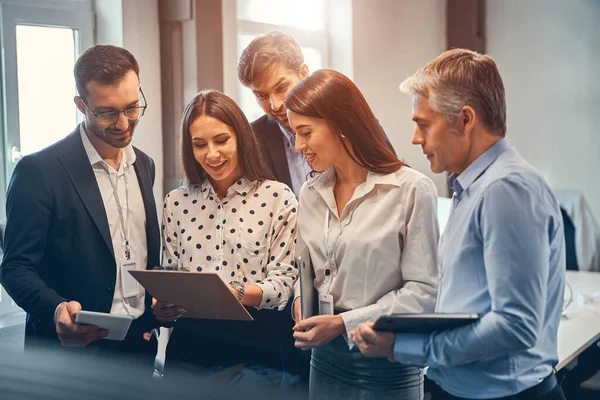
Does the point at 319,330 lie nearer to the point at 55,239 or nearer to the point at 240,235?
the point at 240,235

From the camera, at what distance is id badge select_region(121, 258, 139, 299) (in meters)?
2.11

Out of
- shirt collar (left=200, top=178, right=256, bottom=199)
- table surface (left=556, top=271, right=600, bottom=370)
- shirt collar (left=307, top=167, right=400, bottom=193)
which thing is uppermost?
shirt collar (left=307, top=167, right=400, bottom=193)

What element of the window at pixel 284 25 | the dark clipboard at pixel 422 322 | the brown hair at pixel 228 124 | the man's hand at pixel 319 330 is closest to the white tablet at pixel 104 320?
the man's hand at pixel 319 330

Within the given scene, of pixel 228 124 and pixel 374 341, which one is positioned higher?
pixel 228 124

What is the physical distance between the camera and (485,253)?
4.36 ft

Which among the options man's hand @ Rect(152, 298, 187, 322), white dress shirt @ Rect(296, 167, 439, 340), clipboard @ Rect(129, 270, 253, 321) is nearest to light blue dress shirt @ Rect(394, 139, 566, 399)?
white dress shirt @ Rect(296, 167, 439, 340)

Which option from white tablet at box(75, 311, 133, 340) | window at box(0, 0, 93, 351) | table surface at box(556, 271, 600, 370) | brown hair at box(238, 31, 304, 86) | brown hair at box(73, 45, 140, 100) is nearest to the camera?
white tablet at box(75, 311, 133, 340)

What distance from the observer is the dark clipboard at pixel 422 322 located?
4.33 feet

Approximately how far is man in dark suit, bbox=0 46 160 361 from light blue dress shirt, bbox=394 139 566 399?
961 millimetres

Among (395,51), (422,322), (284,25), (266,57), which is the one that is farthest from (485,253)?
(395,51)

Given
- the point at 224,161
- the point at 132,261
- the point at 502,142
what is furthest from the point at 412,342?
the point at 132,261

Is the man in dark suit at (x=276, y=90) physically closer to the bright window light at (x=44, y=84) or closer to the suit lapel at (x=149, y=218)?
the suit lapel at (x=149, y=218)

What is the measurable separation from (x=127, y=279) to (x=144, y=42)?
167 cm

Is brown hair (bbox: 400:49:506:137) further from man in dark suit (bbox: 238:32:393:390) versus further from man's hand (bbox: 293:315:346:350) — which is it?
man in dark suit (bbox: 238:32:393:390)
